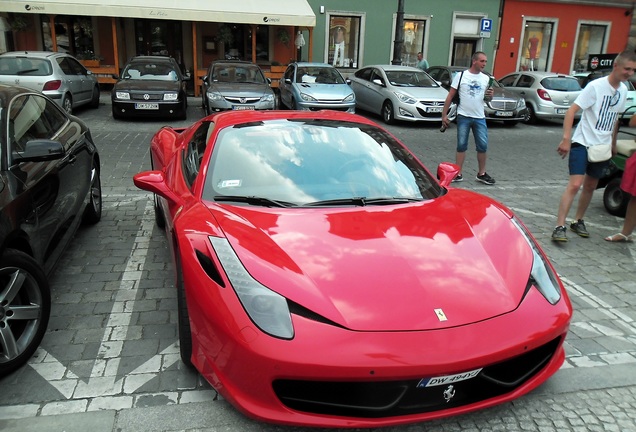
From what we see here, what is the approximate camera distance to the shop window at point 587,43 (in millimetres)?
23656

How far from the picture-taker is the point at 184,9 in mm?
17109

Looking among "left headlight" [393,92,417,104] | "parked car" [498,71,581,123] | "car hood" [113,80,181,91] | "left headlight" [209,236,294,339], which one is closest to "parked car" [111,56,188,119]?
"car hood" [113,80,181,91]

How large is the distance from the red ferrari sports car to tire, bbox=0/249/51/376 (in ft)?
2.82

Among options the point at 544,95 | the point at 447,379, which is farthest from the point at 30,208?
the point at 544,95

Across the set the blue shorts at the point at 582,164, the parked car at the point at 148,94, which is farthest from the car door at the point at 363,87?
the blue shorts at the point at 582,164

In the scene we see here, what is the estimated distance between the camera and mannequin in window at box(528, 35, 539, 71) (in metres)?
23.2

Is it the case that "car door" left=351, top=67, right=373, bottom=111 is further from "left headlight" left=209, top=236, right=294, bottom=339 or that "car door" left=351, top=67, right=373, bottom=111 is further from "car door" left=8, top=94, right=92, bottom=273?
"left headlight" left=209, top=236, right=294, bottom=339

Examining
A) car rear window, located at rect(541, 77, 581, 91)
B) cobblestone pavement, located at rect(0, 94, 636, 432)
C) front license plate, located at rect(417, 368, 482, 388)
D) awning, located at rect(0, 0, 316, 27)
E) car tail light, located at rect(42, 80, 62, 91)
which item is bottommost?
cobblestone pavement, located at rect(0, 94, 636, 432)

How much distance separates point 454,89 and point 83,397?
6.32 metres

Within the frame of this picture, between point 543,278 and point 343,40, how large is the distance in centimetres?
1985

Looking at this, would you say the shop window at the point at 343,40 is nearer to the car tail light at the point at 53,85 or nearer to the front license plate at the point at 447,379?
the car tail light at the point at 53,85

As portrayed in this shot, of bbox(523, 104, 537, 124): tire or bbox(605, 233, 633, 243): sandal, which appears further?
bbox(523, 104, 537, 124): tire

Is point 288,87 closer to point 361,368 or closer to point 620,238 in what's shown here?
point 620,238

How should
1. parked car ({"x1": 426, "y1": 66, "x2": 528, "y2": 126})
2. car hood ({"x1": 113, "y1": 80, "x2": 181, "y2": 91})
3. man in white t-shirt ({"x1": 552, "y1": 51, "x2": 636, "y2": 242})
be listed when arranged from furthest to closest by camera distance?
parked car ({"x1": 426, "y1": 66, "x2": 528, "y2": 126})
car hood ({"x1": 113, "y1": 80, "x2": 181, "y2": 91})
man in white t-shirt ({"x1": 552, "y1": 51, "x2": 636, "y2": 242})
